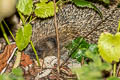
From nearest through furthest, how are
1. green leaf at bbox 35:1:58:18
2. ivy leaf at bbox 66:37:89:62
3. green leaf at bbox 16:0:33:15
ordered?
1. green leaf at bbox 16:0:33:15
2. green leaf at bbox 35:1:58:18
3. ivy leaf at bbox 66:37:89:62

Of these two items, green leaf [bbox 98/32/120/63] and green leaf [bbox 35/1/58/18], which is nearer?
green leaf [bbox 98/32/120/63]

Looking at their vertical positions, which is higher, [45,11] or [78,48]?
[45,11]

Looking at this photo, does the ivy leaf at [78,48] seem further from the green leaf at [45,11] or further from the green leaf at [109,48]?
the green leaf at [109,48]

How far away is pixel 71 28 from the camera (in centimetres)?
293

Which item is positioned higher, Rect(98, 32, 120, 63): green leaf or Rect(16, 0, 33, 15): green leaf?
Rect(16, 0, 33, 15): green leaf

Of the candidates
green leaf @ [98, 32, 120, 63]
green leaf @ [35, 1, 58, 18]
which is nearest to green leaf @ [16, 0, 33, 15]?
green leaf @ [35, 1, 58, 18]


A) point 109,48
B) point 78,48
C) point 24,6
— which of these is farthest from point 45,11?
point 109,48

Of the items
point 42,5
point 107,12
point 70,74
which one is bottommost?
point 70,74

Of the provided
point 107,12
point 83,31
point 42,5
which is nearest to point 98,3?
point 107,12

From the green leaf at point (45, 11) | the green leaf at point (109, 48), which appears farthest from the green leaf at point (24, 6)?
the green leaf at point (109, 48)

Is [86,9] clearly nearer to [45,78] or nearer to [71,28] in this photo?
[71,28]

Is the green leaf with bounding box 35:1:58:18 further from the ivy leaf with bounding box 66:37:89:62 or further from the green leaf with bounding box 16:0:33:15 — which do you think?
the ivy leaf with bounding box 66:37:89:62

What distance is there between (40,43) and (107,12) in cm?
81

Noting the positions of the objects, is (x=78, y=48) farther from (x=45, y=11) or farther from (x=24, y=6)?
(x=24, y=6)
